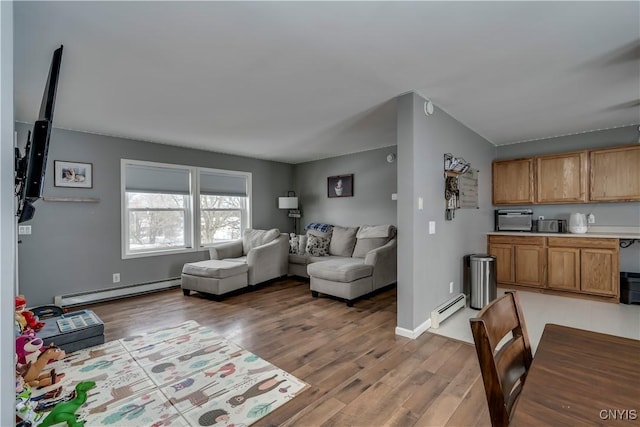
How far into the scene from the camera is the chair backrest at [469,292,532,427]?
83 cm

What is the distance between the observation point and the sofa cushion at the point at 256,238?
509 cm

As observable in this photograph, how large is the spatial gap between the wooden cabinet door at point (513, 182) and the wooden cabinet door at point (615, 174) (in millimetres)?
713

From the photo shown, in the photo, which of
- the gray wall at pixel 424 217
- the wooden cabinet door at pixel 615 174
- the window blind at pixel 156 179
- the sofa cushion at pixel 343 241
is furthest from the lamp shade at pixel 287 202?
the wooden cabinet door at pixel 615 174

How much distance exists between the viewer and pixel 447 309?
3225mm

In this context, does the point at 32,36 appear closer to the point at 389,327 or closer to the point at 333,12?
the point at 333,12

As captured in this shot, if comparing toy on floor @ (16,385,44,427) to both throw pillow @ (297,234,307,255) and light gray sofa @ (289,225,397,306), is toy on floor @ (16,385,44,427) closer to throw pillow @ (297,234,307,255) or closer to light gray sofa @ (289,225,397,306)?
light gray sofa @ (289,225,397,306)

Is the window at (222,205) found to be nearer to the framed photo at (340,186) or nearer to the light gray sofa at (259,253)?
the light gray sofa at (259,253)

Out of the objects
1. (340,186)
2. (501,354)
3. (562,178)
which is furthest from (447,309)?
(340,186)

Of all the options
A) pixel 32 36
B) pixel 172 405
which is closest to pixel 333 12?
pixel 32 36

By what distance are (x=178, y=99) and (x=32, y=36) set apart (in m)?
1.13

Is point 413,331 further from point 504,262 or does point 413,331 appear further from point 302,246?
point 302,246

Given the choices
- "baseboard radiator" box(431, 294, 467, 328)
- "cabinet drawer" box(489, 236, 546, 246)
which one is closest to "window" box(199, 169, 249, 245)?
"baseboard radiator" box(431, 294, 467, 328)

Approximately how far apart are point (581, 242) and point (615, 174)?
101cm

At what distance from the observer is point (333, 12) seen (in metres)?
1.64
